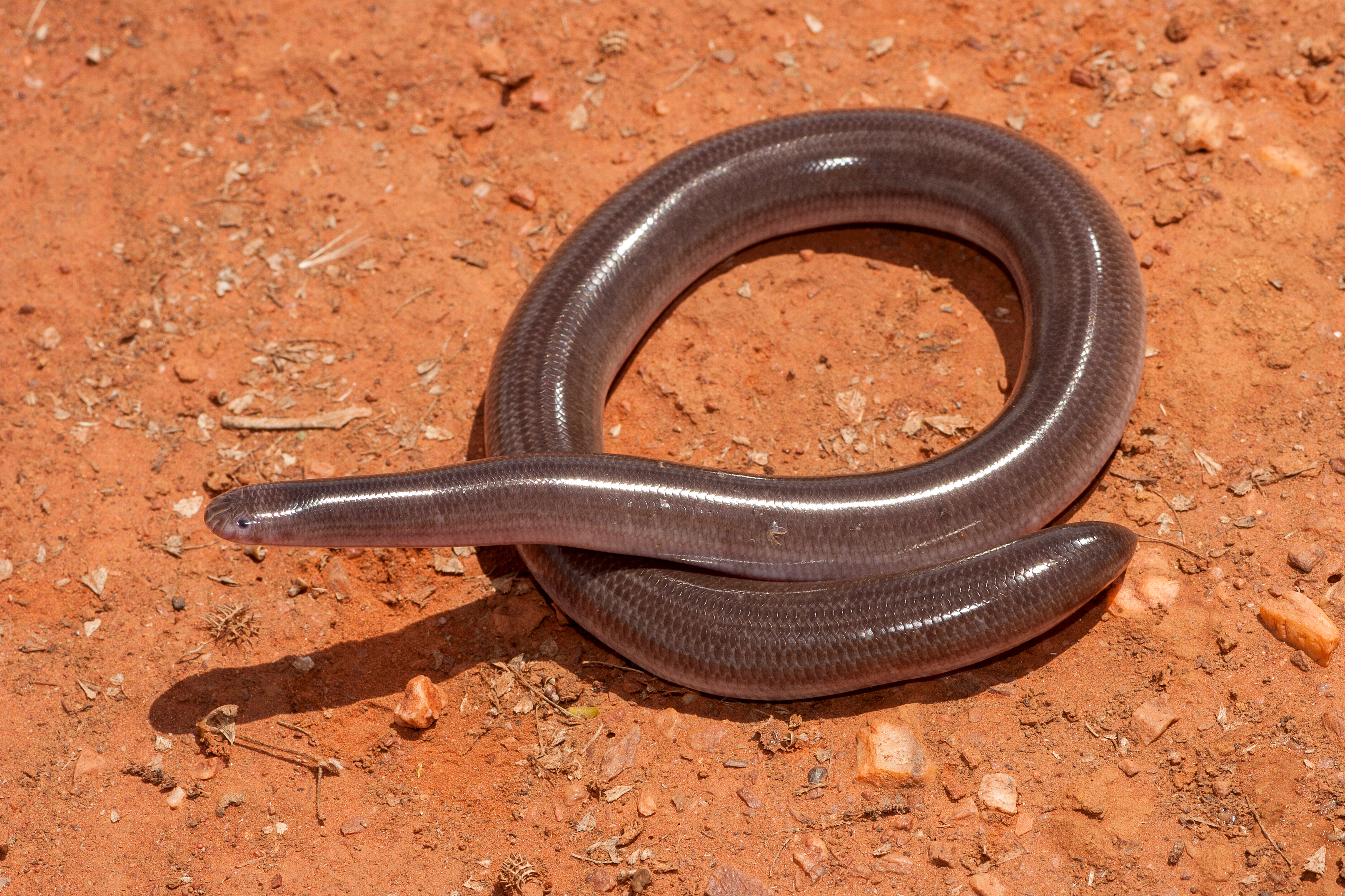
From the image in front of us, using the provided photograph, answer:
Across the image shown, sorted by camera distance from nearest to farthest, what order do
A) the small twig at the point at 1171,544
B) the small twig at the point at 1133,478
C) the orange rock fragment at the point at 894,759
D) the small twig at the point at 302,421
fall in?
the orange rock fragment at the point at 894,759 < the small twig at the point at 1171,544 < the small twig at the point at 1133,478 < the small twig at the point at 302,421

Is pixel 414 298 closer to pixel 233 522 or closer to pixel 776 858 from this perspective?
pixel 233 522

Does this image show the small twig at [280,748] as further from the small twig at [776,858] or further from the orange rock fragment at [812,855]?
the orange rock fragment at [812,855]

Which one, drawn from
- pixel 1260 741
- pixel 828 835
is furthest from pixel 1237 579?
pixel 828 835

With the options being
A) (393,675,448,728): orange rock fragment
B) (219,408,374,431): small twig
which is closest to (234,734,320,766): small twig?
(393,675,448,728): orange rock fragment

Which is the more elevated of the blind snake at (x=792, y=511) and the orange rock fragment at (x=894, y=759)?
the blind snake at (x=792, y=511)

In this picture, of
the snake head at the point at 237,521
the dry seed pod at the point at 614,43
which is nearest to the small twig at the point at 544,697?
the snake head at the point at 237,521

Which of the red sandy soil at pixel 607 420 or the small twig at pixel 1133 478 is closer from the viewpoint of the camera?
the red sandy soil at pixel 607 420

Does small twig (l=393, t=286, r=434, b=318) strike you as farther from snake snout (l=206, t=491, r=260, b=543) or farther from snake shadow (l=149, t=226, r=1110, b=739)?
snake snout (l=206, t=491, r=260, b=543)
